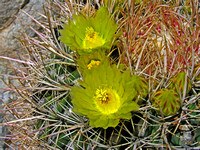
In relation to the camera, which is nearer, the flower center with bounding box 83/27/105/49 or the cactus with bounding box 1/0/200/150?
the cactus with bounding box 1/0/200/150

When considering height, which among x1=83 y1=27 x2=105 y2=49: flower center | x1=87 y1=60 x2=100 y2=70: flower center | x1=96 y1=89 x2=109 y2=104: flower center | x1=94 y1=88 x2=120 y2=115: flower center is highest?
x1=83 y1=27 x2=105 y2=49: flower center

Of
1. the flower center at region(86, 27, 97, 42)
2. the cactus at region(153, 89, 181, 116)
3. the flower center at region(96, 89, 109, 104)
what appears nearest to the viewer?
the cactus at region(153, 89, 181, 116)

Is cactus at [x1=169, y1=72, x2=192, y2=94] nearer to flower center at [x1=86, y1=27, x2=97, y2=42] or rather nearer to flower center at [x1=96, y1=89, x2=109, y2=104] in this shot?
flower center at [x1=96, y1=89, x2=109, y2=104]

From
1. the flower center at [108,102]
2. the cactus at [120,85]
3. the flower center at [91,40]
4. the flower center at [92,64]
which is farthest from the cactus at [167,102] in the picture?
the flower center at [91,40]

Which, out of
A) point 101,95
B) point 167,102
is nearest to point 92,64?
point 101,95

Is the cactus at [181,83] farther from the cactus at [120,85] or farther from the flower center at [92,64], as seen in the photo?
the flower center at [92,64]

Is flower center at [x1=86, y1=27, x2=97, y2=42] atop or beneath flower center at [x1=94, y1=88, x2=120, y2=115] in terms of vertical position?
atop

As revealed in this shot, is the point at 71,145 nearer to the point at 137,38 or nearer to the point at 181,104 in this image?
the point at 181,104

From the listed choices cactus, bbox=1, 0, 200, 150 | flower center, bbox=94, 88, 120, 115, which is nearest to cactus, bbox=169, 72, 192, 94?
cactus, bbox=1, 0, 200, 150
